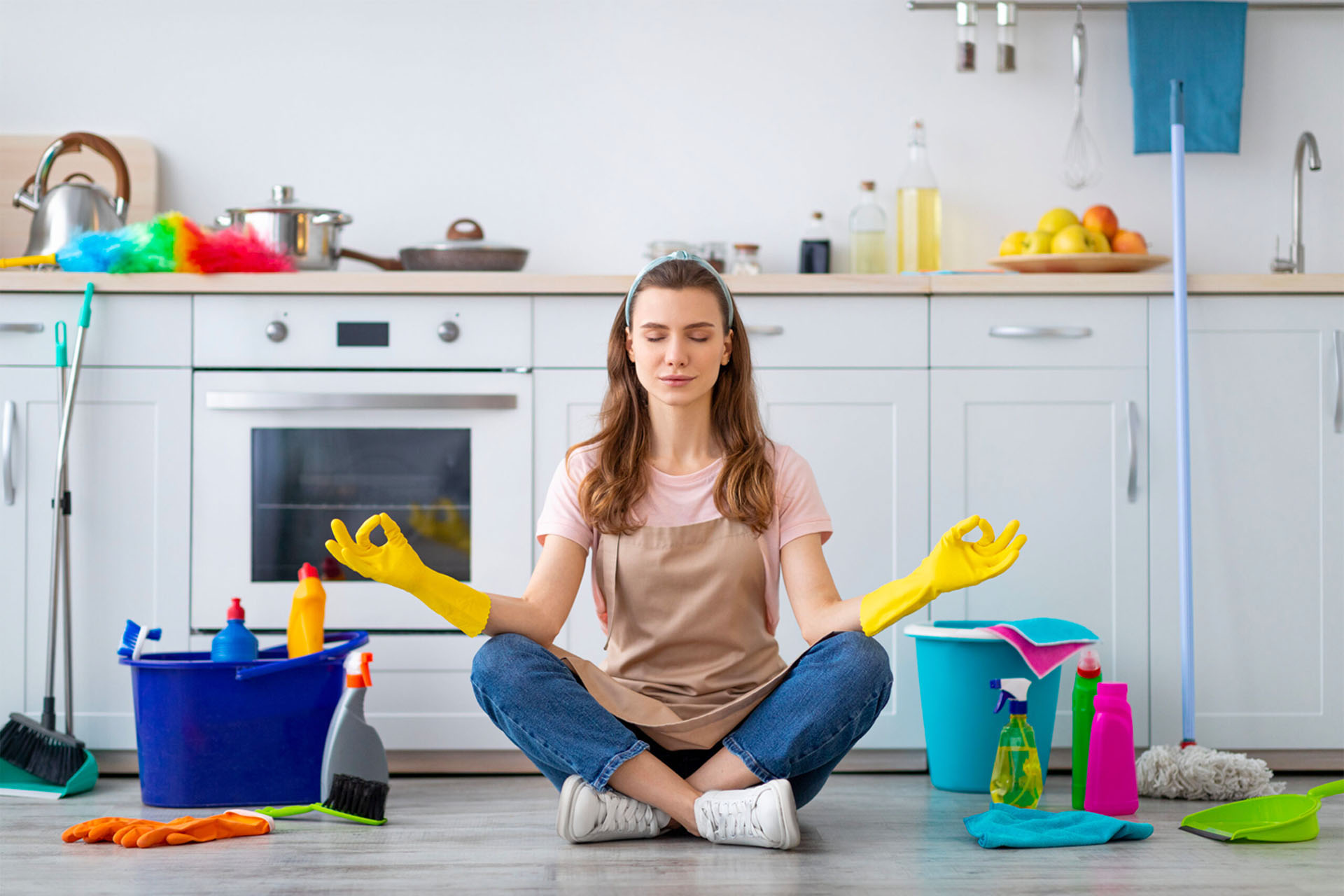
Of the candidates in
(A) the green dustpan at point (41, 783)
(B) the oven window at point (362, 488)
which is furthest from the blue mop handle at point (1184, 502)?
(A) the green dustpan at point (41, 783)

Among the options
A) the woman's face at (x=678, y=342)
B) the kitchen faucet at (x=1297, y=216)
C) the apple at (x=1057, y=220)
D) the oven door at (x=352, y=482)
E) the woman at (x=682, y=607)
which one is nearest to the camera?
the woman at (x=682, y=607)

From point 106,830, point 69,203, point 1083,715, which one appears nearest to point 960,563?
point 1083,715

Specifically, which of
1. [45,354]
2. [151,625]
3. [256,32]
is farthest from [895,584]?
[256,32]

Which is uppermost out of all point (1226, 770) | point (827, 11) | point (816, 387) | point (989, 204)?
point (827, 11)

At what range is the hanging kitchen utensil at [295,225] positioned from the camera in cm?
234

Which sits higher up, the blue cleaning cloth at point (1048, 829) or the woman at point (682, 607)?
the woman at point (682, 607)

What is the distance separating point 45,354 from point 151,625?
0.55 metres

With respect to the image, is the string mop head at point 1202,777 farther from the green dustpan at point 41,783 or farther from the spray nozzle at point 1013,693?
the green dustpan at point 41,783

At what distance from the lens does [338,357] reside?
227cm

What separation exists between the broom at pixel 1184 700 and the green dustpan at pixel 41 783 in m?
1.81

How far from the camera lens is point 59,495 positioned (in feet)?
7.08

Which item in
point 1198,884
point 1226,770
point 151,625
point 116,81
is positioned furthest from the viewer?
point 116,81

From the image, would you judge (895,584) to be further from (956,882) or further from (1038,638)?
(1038,638)

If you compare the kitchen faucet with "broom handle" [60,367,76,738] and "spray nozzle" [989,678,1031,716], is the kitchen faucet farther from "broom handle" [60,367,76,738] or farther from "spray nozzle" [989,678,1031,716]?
"broom handle" [60,367,76,738]
